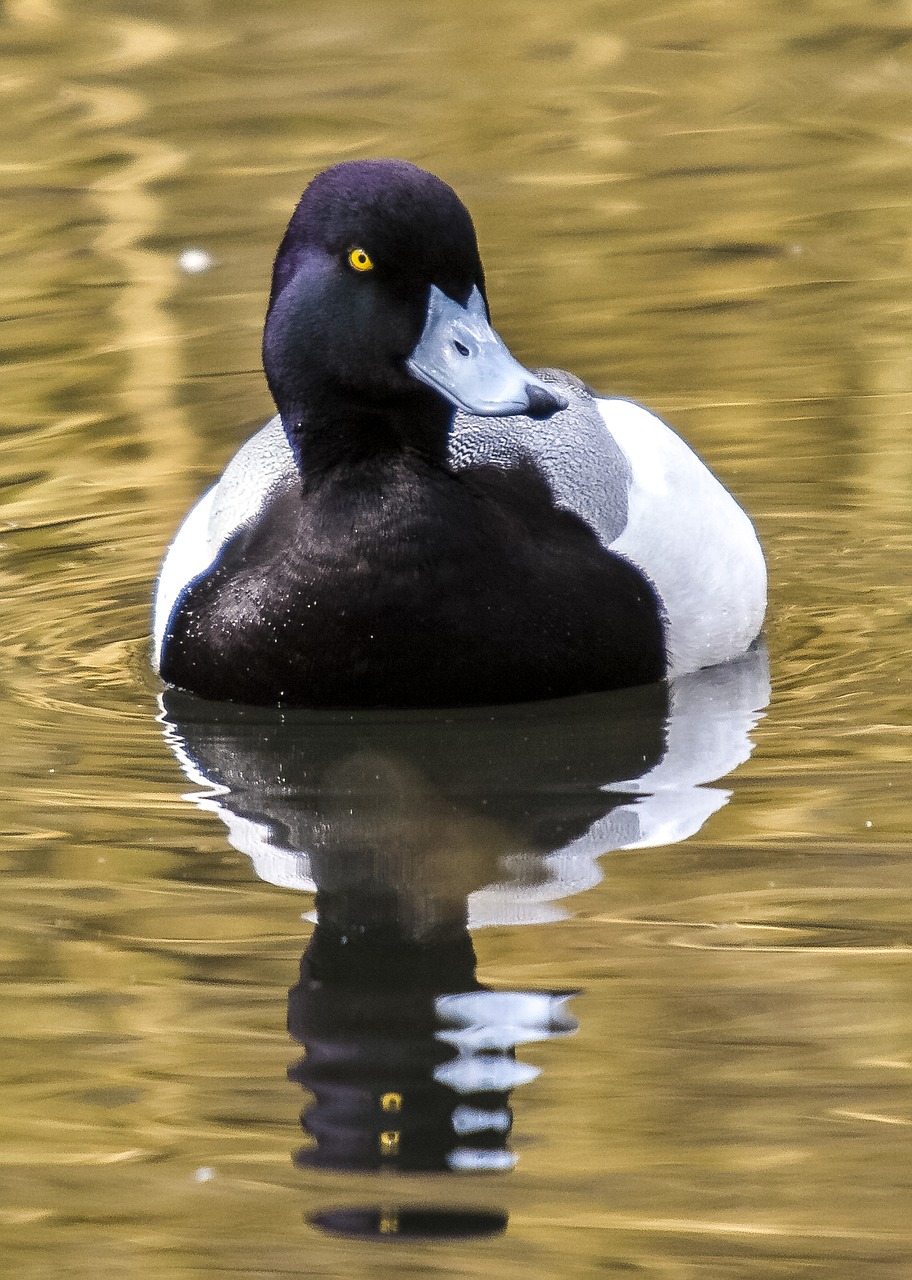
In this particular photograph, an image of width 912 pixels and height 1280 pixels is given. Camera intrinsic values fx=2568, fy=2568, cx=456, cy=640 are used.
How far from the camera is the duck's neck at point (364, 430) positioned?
6.12 m

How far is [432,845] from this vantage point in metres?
5.54

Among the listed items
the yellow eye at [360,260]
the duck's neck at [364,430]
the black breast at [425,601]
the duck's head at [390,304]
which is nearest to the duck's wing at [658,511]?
A: the black breast at [425,601]

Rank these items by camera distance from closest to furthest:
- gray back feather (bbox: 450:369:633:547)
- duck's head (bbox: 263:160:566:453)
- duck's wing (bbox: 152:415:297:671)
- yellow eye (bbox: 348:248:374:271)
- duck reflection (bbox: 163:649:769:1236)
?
duck reflection (bbox: 163:649:769:1236) → duck's head (bbox: 263:160:566:453) → yellow eye (bbox: 348:248:374:271) → gray back feather (bbox: 450:369:633:547) → duck's wing (bbox: 152:415:297:671)

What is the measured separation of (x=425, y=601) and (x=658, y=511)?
896 millimetres

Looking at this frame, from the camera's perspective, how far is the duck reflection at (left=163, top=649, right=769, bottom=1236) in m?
4.29

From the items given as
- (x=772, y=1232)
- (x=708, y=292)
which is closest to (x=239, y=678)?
(x=772, y=1232)

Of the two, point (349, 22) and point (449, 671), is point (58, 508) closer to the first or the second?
point (449, 671)

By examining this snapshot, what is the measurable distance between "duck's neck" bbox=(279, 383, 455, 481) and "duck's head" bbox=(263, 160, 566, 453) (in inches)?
0.5

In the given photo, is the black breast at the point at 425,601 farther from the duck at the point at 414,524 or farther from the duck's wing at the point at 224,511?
the duck's wing at the point at 224,511

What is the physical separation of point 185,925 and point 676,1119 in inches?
50.1

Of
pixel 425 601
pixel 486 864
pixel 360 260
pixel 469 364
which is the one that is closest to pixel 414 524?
pixel 425 601

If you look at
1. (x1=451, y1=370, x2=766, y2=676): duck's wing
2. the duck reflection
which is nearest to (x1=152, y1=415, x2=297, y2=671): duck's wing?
the duck reflection

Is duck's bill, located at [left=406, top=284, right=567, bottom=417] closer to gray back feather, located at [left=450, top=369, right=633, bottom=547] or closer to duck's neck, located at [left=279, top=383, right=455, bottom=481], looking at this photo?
duck's neck, located at [left=279, top=383, right=455, bottom=481]

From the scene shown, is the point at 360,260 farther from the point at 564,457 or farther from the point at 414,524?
the point at 564,457
